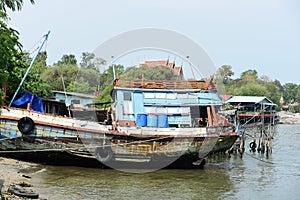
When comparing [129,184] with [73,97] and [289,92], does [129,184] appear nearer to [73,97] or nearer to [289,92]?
[73,97]

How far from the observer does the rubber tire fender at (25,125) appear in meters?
16.6

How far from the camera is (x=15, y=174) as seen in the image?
1448 cm

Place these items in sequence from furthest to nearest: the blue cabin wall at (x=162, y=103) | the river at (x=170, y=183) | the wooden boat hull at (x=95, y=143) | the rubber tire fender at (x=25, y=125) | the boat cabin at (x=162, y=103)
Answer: the blue cabin wall at (x=162, y=103) < the boat cabin at (x=162, y=103) < the wooden boat hull at (x=95, y=143) < the rubber tire fender at (x=25, y=125) < the river at (x=170, y=183)

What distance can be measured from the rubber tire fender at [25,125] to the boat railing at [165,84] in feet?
14.7

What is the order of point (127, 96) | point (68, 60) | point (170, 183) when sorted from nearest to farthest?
point (170, 183), point (127, 96), point (68, 60)

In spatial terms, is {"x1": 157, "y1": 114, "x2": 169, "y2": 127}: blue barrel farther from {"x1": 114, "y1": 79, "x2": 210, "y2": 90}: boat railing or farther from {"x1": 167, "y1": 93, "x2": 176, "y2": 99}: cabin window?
{"x1": 114, "y1": 79, "x2": 210, "y2": 90}: boat railing

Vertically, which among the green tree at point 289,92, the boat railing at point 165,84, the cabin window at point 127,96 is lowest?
the cabin window at point 127,96

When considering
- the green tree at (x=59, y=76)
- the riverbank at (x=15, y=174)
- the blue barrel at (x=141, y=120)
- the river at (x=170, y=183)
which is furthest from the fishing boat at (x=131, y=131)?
the green tree at (x=59, y=76)

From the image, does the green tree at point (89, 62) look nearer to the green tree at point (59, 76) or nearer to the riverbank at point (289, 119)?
the green tree at point (59, 76)

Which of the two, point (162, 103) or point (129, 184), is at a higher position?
point (162, 103)

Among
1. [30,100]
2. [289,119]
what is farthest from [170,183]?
[289,119]

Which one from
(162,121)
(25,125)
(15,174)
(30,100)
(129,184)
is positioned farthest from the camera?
(162,121)

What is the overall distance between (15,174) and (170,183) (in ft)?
20.0

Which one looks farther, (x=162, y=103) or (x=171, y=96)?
(x=171, y=96)
